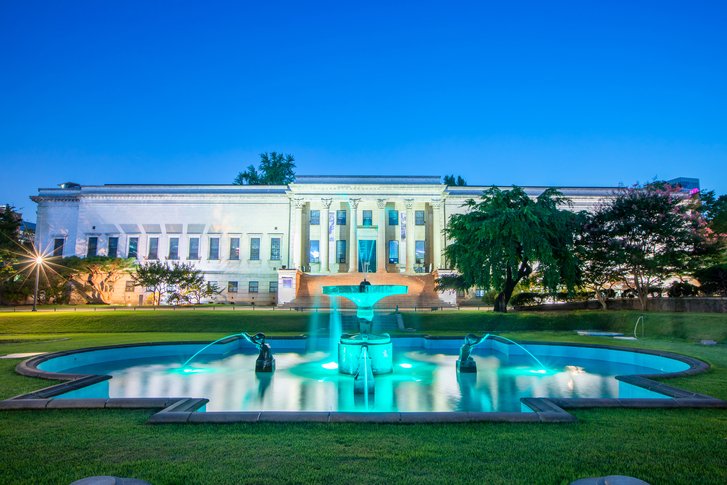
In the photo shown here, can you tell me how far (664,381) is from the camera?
8844 mm

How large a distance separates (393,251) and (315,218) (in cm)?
874

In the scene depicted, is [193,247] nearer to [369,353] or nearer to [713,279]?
[369,353]

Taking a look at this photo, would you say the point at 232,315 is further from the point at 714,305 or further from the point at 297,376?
the point at 714,305

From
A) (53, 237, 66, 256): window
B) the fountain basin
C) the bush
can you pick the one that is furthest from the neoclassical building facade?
the fountain basin

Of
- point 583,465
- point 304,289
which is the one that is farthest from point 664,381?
point 304,289

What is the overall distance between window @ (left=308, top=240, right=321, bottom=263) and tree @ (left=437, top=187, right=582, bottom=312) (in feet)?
75.2

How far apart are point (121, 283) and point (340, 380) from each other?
41839 millimetres

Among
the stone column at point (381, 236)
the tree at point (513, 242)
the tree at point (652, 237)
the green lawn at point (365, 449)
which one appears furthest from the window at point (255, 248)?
the green lawn at point (365, 449)

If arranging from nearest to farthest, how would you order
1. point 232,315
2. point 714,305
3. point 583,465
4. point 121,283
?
point 583,465
point 714,305
point 232,315
point 121,283

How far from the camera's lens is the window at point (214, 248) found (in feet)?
154

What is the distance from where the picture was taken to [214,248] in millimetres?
47125

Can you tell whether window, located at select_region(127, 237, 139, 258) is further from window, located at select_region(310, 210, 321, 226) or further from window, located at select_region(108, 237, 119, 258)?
window, located at select_region(310, 210, 321, 226)

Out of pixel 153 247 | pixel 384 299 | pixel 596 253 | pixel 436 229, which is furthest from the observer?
pixel 153 247

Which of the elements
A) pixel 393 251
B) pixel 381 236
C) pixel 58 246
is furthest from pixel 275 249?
pixel 58 246
